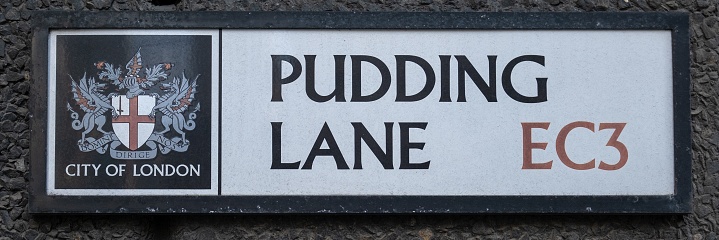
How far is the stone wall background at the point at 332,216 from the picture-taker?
395 cm

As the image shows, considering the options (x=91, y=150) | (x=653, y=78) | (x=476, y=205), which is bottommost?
(x=476, y=205)

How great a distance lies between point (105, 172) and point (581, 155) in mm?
2142

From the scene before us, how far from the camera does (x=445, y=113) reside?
12.8ft

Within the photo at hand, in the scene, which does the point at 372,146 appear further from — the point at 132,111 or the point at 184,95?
the point at 132,111

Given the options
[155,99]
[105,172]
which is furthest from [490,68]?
[105,172]

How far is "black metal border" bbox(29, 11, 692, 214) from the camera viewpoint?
3.86 m

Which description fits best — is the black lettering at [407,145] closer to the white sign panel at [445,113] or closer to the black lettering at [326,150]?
the white sign panel at [445,113]

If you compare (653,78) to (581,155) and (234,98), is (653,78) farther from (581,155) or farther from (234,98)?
(234,98)

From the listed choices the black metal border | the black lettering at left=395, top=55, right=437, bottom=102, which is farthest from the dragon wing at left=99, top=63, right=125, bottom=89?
the black lettering at left=395, top=55, right=437, bottom=102

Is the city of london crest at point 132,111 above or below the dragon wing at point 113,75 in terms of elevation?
below

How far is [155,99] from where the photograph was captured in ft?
12.8

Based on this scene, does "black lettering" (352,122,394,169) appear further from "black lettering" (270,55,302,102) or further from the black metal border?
"black lettering" (270,55,302,102)

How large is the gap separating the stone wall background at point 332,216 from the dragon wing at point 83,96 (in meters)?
0.26

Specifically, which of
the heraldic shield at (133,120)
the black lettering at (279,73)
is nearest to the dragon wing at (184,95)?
the heraldic shield at (133,120)
